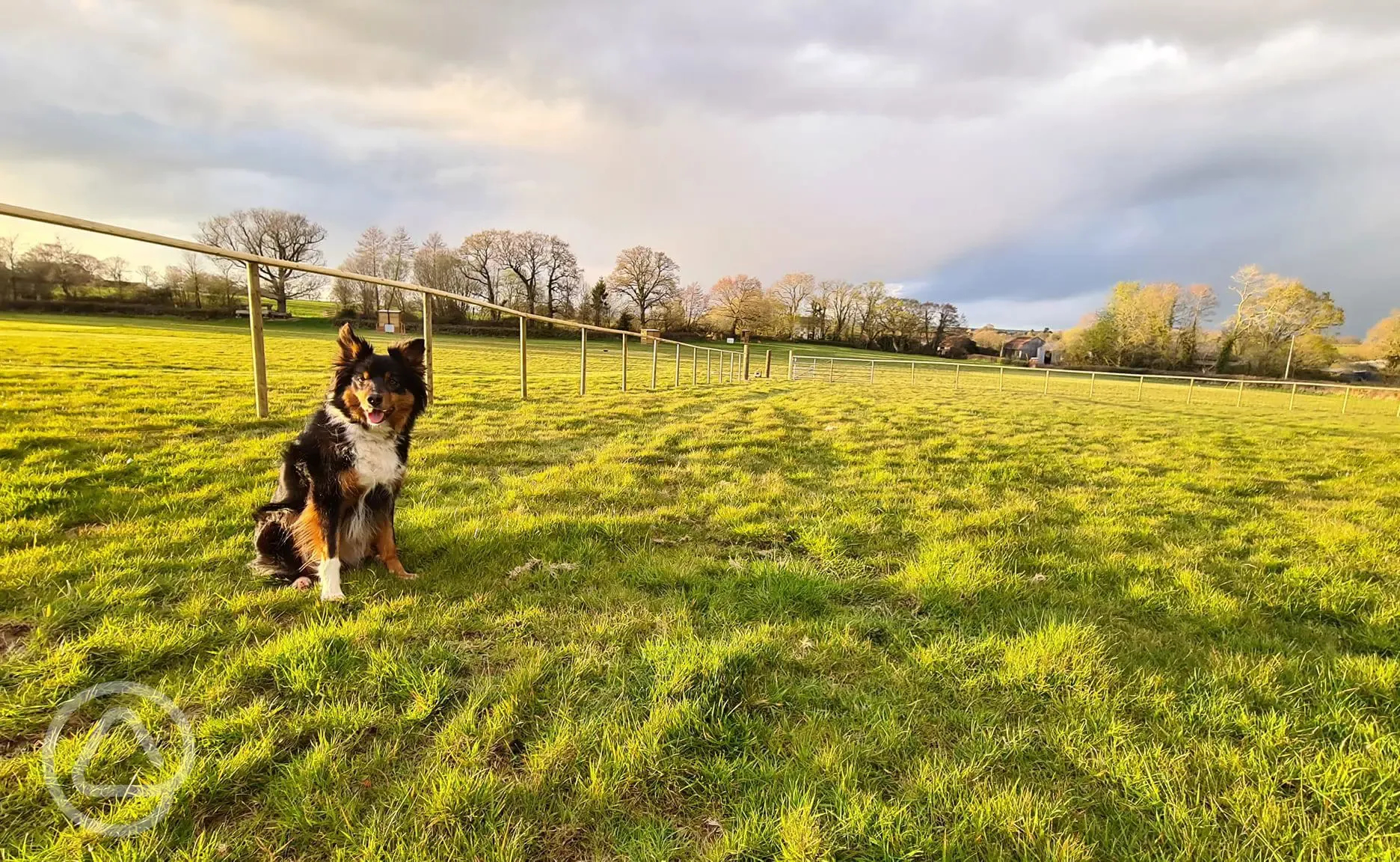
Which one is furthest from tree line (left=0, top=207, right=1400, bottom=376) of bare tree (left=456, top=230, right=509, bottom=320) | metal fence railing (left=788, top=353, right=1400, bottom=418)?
metal fence railing (left=788, top=353, right=1400, bottom=418)

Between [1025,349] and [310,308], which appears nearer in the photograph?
[310,308]

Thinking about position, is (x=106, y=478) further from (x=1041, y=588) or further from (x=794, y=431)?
(x=794, y=431)

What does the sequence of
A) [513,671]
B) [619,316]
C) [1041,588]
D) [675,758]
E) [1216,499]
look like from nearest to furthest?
1. [675,758]
2. [513,671]
3. [1041,588]
4. [1216,499]
5. [619,316]

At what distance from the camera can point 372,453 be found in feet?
10.6

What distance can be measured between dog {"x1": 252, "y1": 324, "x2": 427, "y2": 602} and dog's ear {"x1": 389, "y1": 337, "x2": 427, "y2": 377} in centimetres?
15

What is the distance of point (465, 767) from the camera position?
185cm

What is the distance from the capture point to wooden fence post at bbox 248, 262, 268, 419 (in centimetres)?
632

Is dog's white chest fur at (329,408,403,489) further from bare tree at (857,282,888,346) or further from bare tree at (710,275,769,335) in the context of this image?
bare tree at (857,282,888,346)

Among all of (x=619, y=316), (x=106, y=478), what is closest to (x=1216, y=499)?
(x=106, y=478)

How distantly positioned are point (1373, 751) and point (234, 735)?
4.34 m

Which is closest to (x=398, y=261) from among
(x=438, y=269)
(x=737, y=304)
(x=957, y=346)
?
(x=438, y=269)

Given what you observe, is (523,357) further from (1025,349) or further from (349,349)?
(1025,349)

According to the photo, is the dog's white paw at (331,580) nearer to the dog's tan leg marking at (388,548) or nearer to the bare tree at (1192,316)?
the dog's tan leg marking at (388,548)

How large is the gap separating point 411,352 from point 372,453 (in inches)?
31.4
